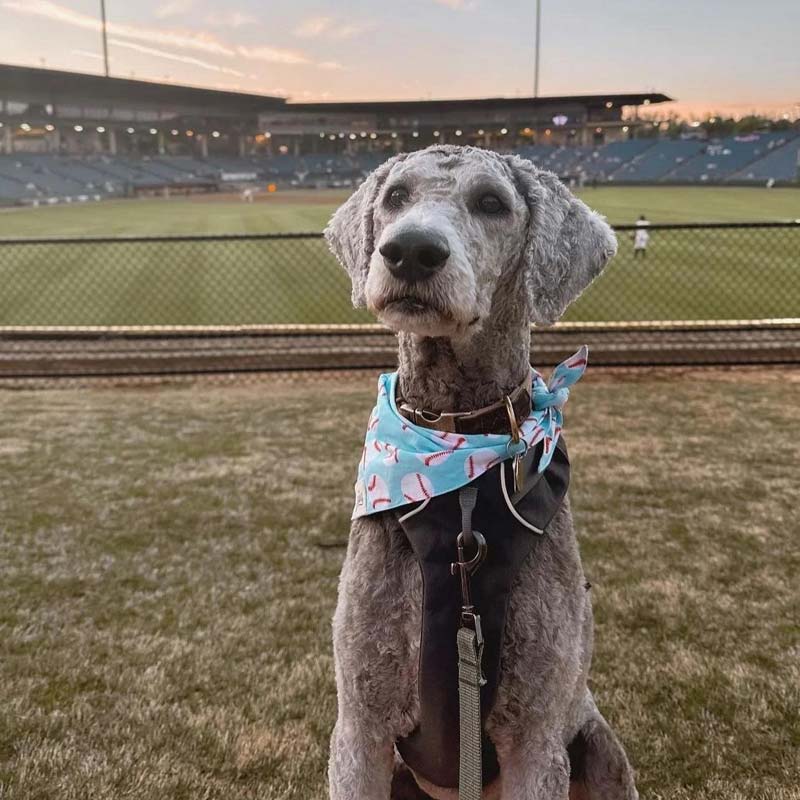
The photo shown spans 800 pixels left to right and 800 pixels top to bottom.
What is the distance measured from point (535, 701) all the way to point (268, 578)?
2172 mm

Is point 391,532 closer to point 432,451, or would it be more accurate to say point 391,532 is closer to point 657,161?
point 432,451

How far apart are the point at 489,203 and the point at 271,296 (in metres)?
9.93

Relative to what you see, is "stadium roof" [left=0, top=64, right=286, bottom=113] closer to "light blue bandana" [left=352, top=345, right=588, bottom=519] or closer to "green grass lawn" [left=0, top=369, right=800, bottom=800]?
"green grass lawn" [left=0, top=369, right=800, bottom=800]

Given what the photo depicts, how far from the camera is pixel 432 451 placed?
5.35ft

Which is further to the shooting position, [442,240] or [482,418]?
[482,418]

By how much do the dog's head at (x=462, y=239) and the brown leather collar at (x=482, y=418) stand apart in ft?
0.63

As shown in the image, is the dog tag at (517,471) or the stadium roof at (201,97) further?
the stadium roof at (201,97)

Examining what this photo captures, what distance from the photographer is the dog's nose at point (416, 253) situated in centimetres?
149

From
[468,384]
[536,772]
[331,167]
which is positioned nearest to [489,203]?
[468,384]

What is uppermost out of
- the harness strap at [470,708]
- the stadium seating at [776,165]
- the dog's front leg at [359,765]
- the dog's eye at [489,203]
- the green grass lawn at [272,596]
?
the stadium seating at [776,165]

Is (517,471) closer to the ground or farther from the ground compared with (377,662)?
farther from the ground

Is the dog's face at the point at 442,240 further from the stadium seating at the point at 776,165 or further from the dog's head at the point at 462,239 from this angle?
the stadium seating at the point at 776,165

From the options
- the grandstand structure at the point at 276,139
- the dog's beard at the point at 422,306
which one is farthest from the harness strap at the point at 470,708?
the grandstand structure at the point at 276,139

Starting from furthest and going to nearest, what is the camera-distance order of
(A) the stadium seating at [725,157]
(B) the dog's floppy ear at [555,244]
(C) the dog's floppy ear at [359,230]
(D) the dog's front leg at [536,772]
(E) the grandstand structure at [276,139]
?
1. (A) the stadium seating at [725,157]
2. (E) the grandstand structure at [276,139]
3. (C) the dog's floppy ear at [359,230]
4. (B) the dog's floppy ear at [555,244]
5. (D) the dog's front leg at [536,772]
